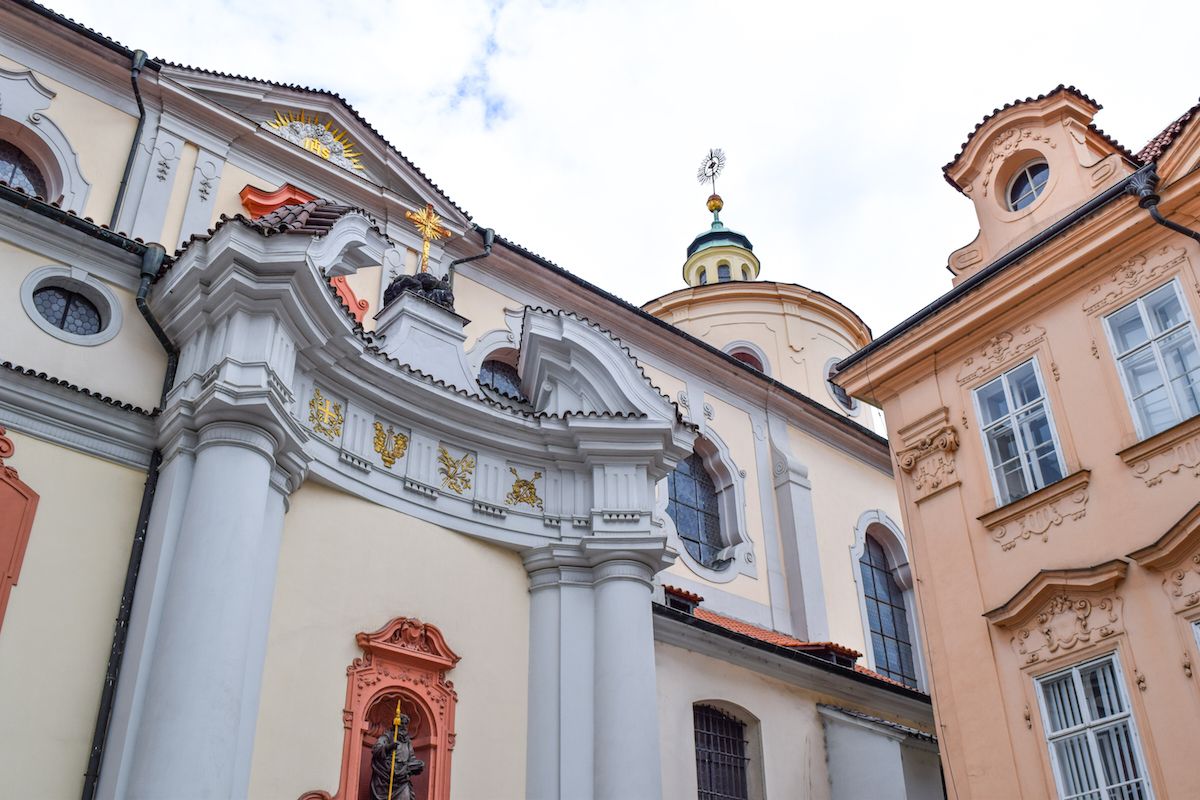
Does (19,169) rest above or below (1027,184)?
above

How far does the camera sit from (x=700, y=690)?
1370cm

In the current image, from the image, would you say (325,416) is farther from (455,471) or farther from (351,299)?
(351,299)

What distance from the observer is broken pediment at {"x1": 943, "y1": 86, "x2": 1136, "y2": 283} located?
12.9m

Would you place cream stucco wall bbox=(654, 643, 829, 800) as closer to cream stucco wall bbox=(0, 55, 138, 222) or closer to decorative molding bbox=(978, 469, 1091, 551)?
decorative molding bbox=(978, 469, 1091, 551)

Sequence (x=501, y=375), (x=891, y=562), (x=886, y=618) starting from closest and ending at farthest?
(x=501, y=375) < (x=886, y=618) < (x=891, y=562)

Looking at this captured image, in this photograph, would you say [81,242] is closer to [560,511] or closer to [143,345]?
[143,345]

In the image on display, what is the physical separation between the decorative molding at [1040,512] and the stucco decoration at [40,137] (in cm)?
1028

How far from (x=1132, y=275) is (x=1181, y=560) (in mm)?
2924

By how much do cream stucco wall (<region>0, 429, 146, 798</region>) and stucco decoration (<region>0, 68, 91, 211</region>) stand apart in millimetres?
5186

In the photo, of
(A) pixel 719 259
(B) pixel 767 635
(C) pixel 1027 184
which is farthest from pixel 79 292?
(A) pixel 719 259

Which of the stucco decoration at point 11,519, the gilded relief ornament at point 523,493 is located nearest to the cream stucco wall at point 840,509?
the gilded relief ornament at point 523,493

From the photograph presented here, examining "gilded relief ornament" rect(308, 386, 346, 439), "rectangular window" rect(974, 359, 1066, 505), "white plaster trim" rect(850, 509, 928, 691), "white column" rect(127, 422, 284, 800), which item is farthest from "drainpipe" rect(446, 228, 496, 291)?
"white plaster trim" rect(850, 509, 928, 691)

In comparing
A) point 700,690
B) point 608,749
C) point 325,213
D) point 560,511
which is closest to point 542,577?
point 560,511

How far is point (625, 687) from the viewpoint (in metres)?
11.3
